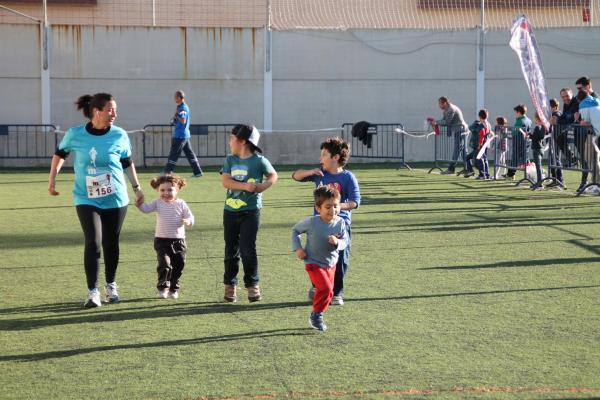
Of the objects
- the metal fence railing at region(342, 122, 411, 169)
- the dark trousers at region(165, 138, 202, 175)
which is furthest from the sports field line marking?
the metal fence railing at region(342, 122, 411, 169)

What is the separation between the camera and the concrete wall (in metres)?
27.3

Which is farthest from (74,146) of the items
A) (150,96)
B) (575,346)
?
(150,96)

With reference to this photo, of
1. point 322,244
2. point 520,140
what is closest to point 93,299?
point 322,244

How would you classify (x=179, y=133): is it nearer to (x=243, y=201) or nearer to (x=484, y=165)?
(x=484, y=165)

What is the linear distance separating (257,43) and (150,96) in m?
3.25

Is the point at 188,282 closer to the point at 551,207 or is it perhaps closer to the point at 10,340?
the point at 10,340

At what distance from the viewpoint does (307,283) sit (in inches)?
356

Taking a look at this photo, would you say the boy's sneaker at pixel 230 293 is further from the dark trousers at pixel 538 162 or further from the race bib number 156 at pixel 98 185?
the dark trousers at pixel 538 162

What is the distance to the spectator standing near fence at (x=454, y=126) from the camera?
2370cm

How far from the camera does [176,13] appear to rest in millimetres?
28781

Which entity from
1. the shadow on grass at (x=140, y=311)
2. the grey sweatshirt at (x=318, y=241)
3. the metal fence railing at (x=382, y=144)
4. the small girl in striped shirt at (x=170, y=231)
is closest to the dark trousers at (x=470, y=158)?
the metal fence railing at (x=382, y=144)

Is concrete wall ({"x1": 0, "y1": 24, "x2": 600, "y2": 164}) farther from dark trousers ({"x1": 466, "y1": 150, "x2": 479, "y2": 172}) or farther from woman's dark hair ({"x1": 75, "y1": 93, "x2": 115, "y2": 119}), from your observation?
woman's dark hair ({"x1": 75, "y1": 93, "x2": 115, "y2": 119})

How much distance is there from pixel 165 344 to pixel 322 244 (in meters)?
1.30

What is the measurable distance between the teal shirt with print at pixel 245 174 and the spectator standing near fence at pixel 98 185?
29.7 inches
